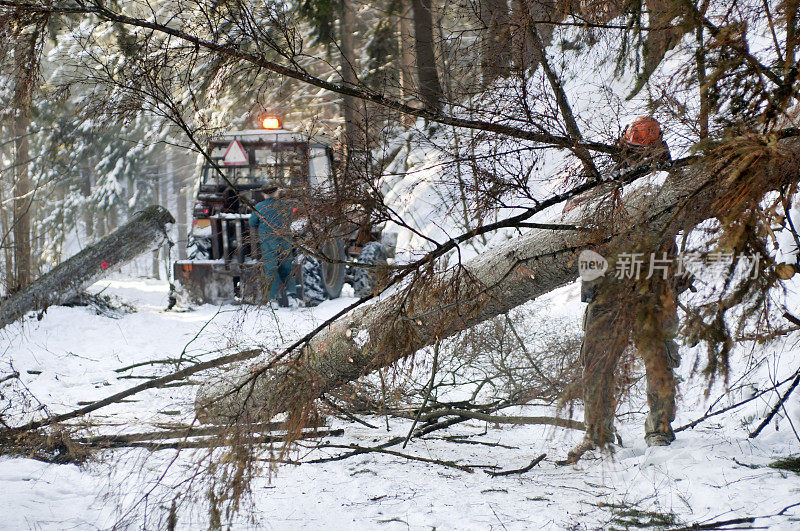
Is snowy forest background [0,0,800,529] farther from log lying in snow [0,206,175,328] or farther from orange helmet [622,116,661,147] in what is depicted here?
log lying in snow [0,206,175,328]

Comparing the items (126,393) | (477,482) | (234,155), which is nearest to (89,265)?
(234,155)

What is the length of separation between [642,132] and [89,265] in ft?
26.8

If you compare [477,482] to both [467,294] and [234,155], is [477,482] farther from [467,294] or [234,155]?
[234,155]

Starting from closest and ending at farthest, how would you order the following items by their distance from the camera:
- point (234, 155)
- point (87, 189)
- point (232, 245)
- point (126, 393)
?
1. point (126, 393)
2. point (234, 155)
3. point (232, 245)
4. point (87, 189)

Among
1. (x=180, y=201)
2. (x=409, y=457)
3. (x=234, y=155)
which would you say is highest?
(x=180, y=201)

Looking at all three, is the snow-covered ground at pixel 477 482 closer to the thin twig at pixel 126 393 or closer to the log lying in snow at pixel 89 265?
the thin twig at pixel 126 393

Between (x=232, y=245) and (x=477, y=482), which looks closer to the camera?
(x=477, y=482)

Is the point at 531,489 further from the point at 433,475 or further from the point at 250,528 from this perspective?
the point at 250,528

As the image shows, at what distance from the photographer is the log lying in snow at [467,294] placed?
206cm

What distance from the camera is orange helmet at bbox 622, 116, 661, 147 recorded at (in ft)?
8.55

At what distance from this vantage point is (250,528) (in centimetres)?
303

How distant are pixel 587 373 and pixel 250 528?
1.95m

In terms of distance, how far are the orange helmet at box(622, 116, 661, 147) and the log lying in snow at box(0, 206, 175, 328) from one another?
26.2 ft

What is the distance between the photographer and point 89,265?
29.1 ft
